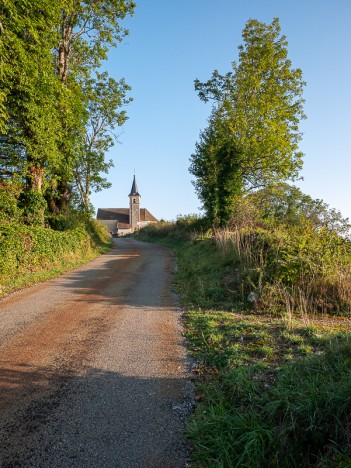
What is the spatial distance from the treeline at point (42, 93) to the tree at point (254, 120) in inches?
339

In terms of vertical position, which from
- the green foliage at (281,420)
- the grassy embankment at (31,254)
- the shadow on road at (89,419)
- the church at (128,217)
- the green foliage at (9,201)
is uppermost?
the church at (128,217)

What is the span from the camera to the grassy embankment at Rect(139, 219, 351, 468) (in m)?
2.70

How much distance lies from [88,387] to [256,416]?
2.24m

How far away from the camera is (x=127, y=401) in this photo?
12.3ft

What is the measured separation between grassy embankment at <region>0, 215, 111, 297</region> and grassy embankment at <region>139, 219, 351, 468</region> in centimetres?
551

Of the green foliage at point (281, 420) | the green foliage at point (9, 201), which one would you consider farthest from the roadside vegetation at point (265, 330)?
the green foliage at point (9, 201)

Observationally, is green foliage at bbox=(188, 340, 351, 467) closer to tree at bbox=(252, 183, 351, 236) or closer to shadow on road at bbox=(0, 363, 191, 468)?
shadow on road at bbox=(0, 363, 191, 468)

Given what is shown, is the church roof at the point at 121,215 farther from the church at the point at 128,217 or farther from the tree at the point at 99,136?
the tree at the point at 99,136

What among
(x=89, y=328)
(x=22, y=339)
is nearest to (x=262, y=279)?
(x=89, y=328)

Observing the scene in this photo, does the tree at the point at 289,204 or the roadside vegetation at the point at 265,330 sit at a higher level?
the tree at the point at 289,204

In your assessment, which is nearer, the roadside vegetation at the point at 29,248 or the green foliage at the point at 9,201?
the roadside vegetation at the point at 29,248

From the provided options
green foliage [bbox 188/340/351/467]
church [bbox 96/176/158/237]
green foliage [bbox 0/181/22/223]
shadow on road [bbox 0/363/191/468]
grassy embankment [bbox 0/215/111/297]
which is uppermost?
church [bbox 96/176/158/237]

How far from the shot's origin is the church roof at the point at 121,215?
87938 millimetres

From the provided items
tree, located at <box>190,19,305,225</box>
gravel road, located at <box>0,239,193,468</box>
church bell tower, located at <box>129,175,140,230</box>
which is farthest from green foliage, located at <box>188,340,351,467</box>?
church bell tower, located at <box>129,175,140,230</box>
